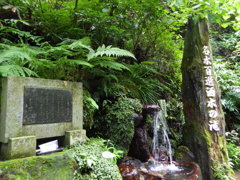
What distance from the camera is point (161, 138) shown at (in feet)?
17.1

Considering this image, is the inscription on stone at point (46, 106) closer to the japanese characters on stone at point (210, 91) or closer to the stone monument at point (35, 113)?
the stone monument at point (35, 113)

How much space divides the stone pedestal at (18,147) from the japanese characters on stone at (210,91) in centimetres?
436

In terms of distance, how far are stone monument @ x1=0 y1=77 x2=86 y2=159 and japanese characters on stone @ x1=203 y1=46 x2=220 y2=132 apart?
3565 millimetres

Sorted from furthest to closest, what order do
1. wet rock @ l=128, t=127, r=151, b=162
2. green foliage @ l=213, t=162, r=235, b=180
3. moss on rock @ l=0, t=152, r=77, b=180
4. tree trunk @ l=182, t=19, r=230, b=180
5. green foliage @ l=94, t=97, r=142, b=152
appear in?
tree trunk @ l=182, t=19, r=230, b=180
wet rock @ l=128, t=127, r=151, b=162
green foliage @ l=213, t=162, r=235, b=180
green foliage @ l=94, t=97, r=142, b=152
moss on rock @ l=0, t=152, r=77, b=180

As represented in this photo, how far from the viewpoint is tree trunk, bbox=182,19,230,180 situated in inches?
174

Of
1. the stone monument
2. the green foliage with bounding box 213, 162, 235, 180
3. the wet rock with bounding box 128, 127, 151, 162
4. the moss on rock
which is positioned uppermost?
the stone monument

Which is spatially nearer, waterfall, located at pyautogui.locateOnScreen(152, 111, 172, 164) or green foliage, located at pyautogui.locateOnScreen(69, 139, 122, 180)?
green foliage, located at pyautogui.locateOnScreen(69, 139, 122, 180)

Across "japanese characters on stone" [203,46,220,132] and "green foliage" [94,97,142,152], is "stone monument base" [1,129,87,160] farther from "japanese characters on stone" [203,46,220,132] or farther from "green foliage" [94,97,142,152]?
"japanese characters on stone" [203,46,220,132]

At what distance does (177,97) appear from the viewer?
737 cm

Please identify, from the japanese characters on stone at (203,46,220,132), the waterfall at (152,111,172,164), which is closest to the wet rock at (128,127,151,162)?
the waterfall at (152,111,172,164)

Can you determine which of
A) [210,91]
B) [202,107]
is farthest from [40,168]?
[210,91]

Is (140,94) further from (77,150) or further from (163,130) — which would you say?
(77,150)

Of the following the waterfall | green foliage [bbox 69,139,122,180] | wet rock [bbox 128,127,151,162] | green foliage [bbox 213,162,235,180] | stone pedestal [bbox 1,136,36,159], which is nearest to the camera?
stone pedestal [bbox 1,136,36,159]

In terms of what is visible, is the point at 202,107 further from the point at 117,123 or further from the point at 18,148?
the point at 18,148
